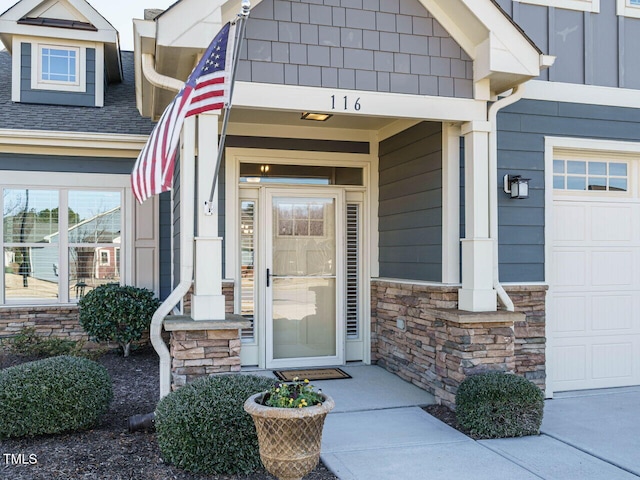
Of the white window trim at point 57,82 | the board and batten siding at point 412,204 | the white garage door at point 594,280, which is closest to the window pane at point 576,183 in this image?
the white garage door at point 594,280

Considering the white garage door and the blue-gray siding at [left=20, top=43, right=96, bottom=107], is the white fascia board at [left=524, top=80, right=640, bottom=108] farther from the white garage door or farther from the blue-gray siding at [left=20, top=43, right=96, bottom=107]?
the blue-gray siding at [left=20, top=43, right=96, bottom=107]

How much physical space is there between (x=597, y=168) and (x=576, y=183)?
0.98ft

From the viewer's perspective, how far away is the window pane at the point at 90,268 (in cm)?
765

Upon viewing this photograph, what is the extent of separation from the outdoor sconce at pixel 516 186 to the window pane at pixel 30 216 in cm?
552

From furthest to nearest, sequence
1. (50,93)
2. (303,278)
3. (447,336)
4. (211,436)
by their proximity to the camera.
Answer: (50,93) → (303,278) → (447,336) → (211,436)

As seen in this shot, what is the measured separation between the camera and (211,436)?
11.4ft

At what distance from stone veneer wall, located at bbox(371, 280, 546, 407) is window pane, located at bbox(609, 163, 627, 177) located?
4.88 feet

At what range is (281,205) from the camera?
6.46m

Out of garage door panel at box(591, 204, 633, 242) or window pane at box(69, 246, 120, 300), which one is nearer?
garage door panel at box(591, 204, 633, 242)

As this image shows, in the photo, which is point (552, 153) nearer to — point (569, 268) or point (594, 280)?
point (569, 268)

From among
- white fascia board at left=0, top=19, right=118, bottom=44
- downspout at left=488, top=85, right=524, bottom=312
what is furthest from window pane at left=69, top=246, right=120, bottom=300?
downspout at left=488, top=85, right=524, bottom=312

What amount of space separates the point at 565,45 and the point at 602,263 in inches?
85.9

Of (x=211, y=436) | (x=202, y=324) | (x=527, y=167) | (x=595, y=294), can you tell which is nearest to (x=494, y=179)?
(x=527, y=167)

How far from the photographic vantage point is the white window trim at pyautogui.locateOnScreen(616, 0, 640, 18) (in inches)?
232
